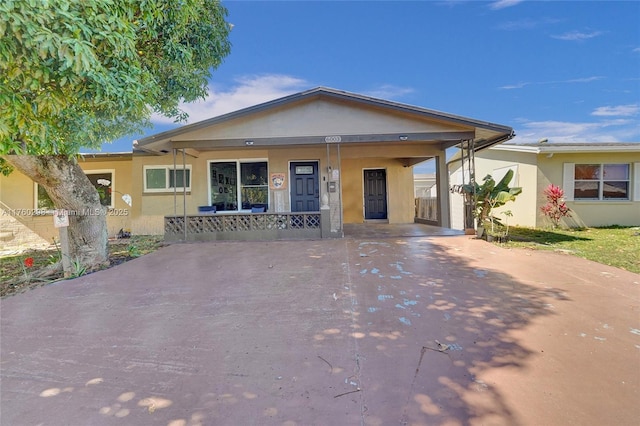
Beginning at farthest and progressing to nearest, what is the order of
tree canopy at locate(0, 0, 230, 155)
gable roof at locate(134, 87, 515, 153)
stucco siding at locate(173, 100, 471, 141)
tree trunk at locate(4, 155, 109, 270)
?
stucco siding at locate(173, 100, 471, 141), gable roof at locate(134, 87, 515, 153), tree trunk at locate(4, 155, 109, 270), tree canopy at locate(0, 0, 230, 155)

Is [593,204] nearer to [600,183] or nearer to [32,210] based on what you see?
[600,183]

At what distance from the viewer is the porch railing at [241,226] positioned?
9.90 m

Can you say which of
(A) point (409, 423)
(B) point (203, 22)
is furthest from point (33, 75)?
(A) point (409, 423)

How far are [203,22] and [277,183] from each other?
5.58 m

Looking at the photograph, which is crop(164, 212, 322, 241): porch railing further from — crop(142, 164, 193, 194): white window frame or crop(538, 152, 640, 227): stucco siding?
crop(538, 152, 640, 227): stucco siding

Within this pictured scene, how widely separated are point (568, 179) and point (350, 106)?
30.9 feet

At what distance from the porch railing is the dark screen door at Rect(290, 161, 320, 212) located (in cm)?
179

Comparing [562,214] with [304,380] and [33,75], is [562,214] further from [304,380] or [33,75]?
[33,75]

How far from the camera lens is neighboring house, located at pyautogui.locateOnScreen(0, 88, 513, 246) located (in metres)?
9.42

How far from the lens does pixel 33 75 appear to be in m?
3.91

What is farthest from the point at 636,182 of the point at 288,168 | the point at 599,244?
the point at 288,168

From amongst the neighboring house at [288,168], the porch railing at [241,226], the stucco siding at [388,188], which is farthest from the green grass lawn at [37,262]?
the stucco siding at [388,188]

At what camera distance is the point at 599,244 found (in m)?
8.31

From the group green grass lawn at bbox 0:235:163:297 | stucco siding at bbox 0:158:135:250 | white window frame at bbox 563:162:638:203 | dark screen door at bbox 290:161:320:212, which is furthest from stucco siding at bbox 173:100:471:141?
white window frame at bbox 563:162:638:203
